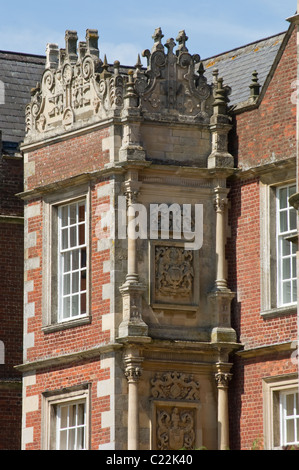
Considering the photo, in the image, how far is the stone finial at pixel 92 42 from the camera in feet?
117

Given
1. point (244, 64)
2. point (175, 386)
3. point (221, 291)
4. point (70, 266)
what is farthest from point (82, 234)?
point (244, 64)

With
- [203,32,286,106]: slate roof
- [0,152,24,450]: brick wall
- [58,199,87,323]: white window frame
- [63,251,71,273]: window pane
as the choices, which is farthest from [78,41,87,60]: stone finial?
[63,251,71,273]: window pane

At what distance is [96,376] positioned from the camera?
34.3 m

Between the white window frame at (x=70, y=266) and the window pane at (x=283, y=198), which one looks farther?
the white window frame at (x=70, y=266)

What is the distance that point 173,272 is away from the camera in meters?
34.5

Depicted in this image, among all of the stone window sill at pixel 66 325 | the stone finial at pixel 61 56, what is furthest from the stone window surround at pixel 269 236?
the stone finial at pixel 61 56

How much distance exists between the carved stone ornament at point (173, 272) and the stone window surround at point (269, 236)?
1.36 m

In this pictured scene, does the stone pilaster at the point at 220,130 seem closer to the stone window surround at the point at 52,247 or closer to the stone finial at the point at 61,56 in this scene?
the stone window surround at the point at 52,247

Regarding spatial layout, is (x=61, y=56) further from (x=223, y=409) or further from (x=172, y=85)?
(x=223, y=409)

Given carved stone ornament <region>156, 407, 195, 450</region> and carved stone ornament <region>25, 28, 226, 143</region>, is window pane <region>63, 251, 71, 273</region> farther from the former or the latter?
carved stone ornament <region>156, 407, 195, 450</region>

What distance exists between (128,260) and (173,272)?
87cm

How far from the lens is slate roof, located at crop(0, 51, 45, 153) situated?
3912 cm

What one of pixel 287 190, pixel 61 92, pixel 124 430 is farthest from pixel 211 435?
pixel 61 92

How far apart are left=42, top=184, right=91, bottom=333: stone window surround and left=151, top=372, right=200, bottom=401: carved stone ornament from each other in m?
2.17
